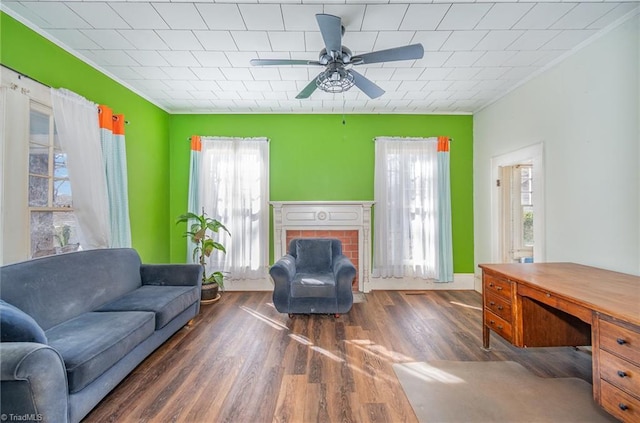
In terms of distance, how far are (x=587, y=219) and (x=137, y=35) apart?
436 cm

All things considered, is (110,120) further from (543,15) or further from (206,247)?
(543,15)

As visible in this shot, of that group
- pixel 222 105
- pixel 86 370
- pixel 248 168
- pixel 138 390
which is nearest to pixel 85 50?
pixel 222 105

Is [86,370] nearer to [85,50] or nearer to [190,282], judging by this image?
[190,282]

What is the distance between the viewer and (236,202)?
14.1ft

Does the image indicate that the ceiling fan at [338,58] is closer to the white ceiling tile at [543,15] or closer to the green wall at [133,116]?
the white ceiling tile at [543,15]

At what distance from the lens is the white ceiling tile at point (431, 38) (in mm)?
2383

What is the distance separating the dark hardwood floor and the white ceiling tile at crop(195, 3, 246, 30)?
2824 millimetres

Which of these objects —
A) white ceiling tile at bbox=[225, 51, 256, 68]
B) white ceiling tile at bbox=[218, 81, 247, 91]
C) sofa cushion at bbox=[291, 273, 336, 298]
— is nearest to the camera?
white ceiling tile at bbox=[225, 51, 256, 68]

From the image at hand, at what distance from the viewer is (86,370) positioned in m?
1.59

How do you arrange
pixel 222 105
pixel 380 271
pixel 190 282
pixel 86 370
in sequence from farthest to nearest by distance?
pixel 380 271, pixel 222 105, pixel 190 282, pixel 86 370

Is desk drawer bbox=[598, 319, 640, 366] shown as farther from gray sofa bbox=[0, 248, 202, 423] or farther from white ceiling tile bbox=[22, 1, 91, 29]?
white ceiling tile bbox=[22, 1, 91, 29]

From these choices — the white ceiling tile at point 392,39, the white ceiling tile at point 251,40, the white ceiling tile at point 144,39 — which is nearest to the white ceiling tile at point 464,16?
the white ceiling tile at point 392,39

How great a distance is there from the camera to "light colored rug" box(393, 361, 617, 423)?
67.1 inches

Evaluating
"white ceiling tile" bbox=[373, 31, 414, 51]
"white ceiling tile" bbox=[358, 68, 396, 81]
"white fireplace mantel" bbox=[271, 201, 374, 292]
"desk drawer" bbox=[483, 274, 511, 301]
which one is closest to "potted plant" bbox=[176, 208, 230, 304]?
"white fireplace mantel" bbox=[271, 201, 374, 292]
